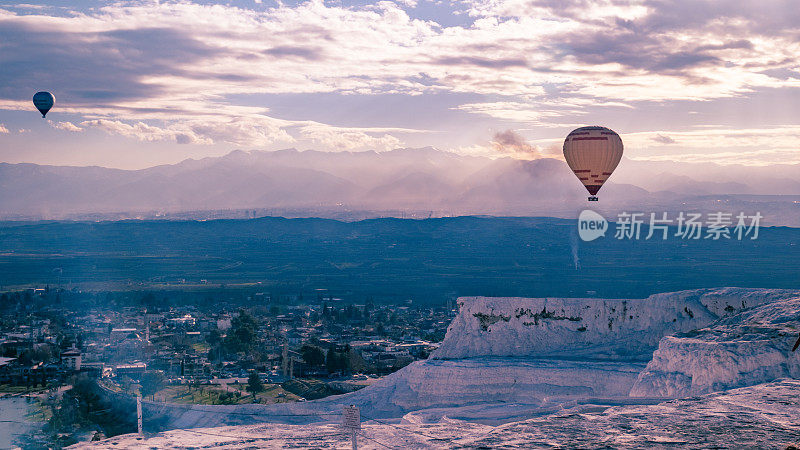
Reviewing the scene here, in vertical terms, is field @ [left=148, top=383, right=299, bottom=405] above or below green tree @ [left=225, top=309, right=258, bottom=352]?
above

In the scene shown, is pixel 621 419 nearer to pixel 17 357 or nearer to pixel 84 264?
pixel 17 357

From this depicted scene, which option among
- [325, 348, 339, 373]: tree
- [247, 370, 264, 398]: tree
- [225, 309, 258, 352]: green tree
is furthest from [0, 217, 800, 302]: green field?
[247, 370, 264, 398]: tree

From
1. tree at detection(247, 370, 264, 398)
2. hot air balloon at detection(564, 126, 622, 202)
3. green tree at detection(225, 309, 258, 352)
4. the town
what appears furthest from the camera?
green tree at detection(225, 309, 258, 352)

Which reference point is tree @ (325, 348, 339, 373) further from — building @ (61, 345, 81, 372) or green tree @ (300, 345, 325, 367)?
building @ (61, 345, 81, 372)

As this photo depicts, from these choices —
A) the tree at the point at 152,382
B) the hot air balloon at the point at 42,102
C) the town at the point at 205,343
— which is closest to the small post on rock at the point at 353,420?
the town at the point at 205,343

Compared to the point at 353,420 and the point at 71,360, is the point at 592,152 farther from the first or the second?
the point at 71,360

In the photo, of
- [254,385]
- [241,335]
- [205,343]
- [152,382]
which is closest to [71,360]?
[152,382]

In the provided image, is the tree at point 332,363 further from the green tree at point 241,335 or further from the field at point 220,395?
the green tree at point 241,335
